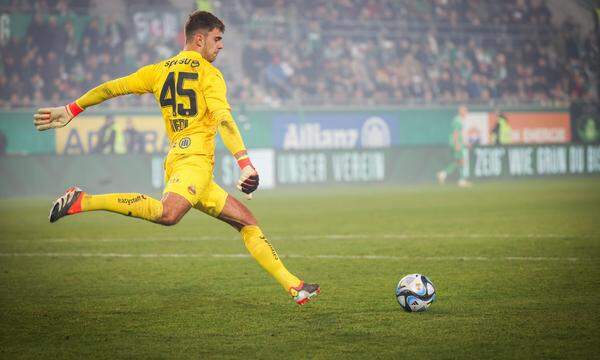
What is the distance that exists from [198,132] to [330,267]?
3137mm

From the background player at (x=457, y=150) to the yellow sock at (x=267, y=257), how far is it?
19265 millimetres

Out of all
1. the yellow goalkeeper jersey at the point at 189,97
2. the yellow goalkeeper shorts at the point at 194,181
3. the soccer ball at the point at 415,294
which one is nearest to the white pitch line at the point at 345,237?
the soccer ball at the point at 415,294

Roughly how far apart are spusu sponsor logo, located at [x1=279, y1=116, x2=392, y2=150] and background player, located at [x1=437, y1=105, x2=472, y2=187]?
6.52ft

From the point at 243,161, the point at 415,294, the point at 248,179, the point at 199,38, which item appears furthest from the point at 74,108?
the point at 415,294

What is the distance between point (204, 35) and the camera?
6.76 m

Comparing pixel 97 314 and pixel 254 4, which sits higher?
pixel 254 4

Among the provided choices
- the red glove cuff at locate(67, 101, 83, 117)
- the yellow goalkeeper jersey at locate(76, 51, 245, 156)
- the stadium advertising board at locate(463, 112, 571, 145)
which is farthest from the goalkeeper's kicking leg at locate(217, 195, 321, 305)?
the stadium advertising board at locate(463, 112, 571, 145)

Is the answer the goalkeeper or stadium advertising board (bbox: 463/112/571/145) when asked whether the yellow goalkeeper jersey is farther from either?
stadium advertising board (bbox: 463/112/571/145)

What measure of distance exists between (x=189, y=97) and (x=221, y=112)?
329mm

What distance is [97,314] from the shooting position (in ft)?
22.0

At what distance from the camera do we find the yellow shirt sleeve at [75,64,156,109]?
6.80 metres

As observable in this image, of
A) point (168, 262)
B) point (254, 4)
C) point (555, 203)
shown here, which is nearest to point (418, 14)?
point (254, 4)

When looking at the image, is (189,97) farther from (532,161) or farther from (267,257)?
(532,161)

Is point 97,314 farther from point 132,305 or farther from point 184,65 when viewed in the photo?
point 184,65
